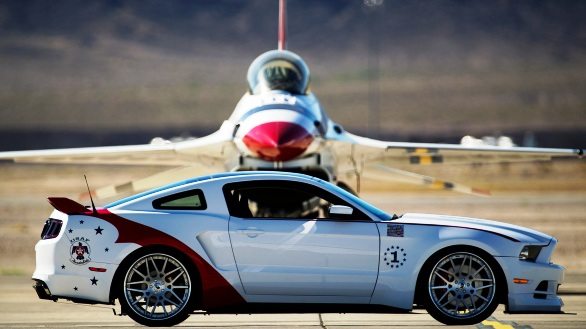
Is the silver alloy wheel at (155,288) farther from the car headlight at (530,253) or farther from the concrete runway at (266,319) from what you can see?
the car headlight at (530,253)

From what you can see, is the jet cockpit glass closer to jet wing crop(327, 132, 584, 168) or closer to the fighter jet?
the fighter jet

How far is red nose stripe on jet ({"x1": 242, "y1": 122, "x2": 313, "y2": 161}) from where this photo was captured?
18922mm

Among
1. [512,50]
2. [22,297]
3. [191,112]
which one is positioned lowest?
[22,297]

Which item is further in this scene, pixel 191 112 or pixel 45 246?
pixel 191 112

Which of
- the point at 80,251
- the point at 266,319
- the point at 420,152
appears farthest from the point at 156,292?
the point at 420,152

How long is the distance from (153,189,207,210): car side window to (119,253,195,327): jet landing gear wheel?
450 millimetres

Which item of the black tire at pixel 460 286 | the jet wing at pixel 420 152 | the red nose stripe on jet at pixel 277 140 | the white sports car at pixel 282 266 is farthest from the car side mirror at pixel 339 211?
the jet wing at pixel 420 152

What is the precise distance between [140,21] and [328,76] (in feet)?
85.4

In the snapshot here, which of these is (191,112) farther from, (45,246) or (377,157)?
(45,246)

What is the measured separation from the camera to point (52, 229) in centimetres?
992

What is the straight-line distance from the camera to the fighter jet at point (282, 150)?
63.8 ft

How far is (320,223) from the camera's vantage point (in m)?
9.86

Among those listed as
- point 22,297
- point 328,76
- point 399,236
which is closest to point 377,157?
point 22,297

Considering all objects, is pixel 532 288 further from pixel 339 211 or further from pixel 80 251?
pixel 80 251
